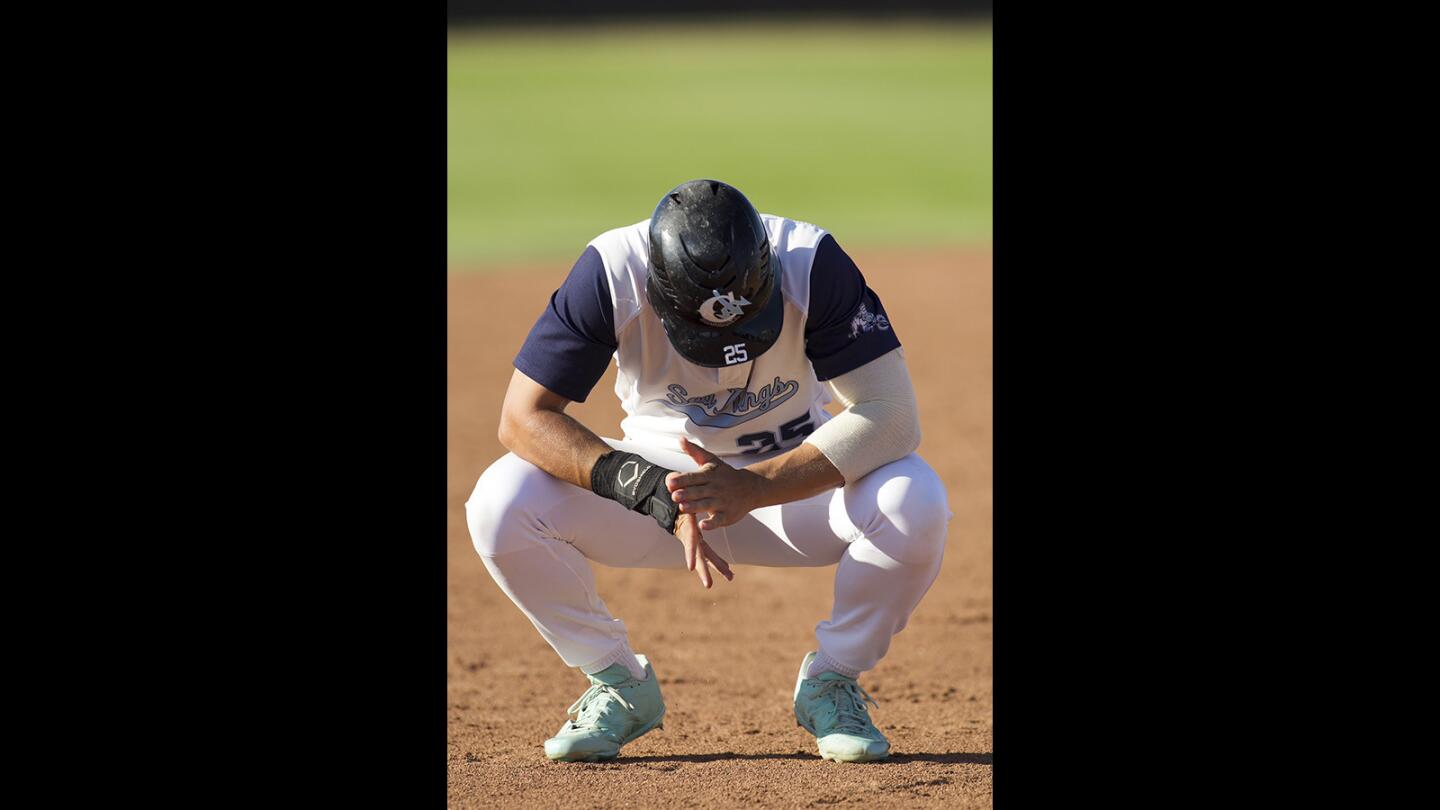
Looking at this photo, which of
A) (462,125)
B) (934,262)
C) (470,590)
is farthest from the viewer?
(462,125)

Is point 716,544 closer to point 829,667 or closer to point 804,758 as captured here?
point 829,667

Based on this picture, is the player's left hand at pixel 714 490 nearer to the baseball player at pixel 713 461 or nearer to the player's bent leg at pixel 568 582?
the baseball player at pixel 713 461

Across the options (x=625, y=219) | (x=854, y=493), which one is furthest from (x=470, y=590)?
(x=625, y=219)

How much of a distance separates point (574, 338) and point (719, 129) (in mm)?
21856

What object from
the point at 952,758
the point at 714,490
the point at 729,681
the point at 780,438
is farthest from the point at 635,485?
the point at 729,681

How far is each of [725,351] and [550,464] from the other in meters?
0.56

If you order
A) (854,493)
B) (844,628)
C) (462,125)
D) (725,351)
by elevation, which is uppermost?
(462,125)

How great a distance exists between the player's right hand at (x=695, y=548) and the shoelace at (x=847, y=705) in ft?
1.88

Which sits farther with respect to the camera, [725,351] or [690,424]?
[690,424]

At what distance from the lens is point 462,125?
2561cm

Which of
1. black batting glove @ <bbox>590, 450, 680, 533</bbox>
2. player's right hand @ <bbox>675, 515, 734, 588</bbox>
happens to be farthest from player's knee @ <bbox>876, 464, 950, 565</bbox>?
black batting glove @ <bbox>590, 450, 680, 533</bbox>

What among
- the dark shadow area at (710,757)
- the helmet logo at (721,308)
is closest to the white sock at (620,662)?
the dark shadow area at (710,757)

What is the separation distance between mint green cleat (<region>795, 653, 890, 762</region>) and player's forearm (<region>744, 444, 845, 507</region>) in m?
0.58
